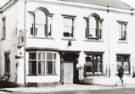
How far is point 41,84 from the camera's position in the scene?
96.3 ft

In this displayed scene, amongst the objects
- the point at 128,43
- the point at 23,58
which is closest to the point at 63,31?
the point at 23,58

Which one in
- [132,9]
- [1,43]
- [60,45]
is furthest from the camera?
[132,9]

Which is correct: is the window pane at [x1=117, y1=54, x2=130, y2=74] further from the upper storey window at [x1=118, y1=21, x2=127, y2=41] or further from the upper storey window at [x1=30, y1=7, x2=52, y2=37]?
the upper storey window at [x1=30, y1=7, x2=52, y2=37]

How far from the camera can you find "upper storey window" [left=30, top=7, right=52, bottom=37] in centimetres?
3028

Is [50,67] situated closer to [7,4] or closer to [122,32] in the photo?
[7,4]

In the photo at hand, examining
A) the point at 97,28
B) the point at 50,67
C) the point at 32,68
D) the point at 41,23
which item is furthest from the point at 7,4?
the point at 97,28

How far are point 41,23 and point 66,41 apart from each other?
9.86 feet

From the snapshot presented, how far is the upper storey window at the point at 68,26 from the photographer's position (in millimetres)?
32344

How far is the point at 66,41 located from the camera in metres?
32.1

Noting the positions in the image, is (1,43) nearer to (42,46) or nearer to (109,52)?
(42,46)

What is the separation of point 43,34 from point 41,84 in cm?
442

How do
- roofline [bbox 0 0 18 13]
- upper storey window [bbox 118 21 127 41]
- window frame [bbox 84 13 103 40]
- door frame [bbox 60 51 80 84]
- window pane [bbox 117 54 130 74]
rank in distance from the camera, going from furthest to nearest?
upper storey window [bbox 118 21 127 41]
window pane [bbox 117 54 130 74]
window frame [bbox 84 13 103 40]
door frame [bbox 60 51 80 84]
roofline [bbox 0 0 18 13]

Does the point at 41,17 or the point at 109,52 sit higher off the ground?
the point at 41,17

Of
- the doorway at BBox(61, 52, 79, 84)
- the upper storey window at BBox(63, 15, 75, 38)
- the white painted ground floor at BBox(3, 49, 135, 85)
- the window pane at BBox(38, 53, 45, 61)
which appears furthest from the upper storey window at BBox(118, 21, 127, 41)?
the window pane at BBox(38, 53, 45, 61)
